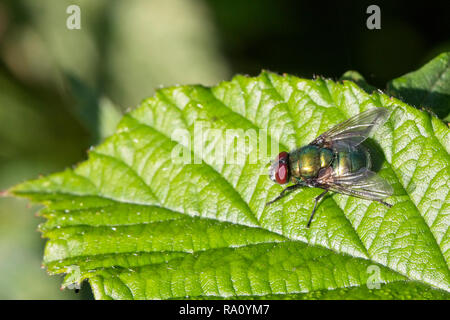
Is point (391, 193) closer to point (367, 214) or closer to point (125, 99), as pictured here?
point (367, 214)

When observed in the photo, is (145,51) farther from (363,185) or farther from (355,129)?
(363,185)

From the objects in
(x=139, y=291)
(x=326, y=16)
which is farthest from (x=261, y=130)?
(x=326, y=16)

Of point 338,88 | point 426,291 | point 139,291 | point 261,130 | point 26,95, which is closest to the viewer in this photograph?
point 426,291

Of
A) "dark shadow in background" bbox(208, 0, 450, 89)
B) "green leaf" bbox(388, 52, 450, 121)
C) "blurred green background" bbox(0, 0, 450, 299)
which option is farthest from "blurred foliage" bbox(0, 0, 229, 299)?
"green leaf" bbox(388, 52, 450, 121)

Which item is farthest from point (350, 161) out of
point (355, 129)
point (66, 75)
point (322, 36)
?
point (66, 75)

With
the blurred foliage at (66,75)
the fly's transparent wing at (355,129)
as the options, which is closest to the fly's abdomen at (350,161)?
the fly's transparent wing at (355,129)


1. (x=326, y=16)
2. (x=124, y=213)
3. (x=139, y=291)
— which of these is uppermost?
(x=326, y=16)
